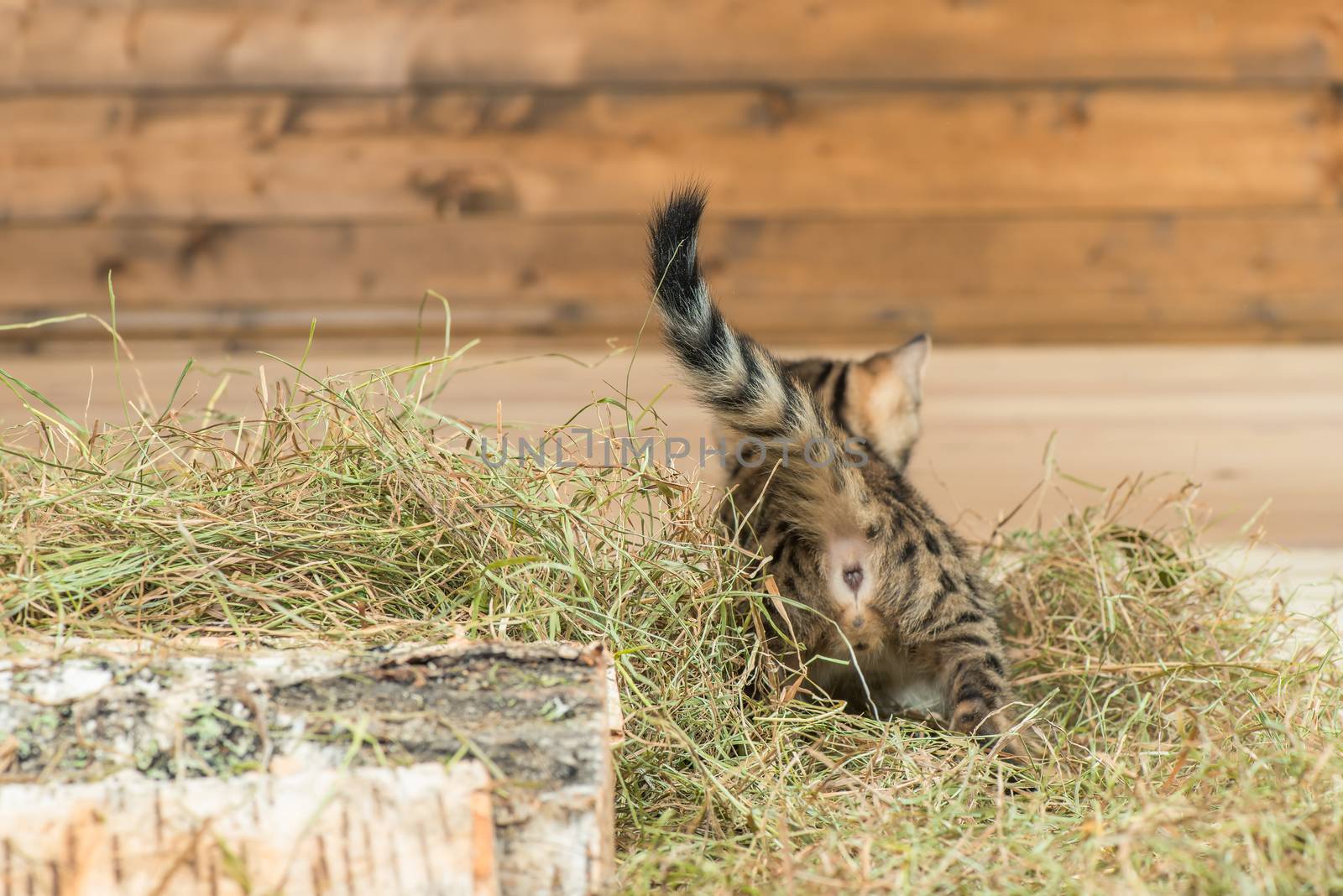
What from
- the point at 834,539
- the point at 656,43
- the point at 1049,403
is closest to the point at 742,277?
the point at 656,43

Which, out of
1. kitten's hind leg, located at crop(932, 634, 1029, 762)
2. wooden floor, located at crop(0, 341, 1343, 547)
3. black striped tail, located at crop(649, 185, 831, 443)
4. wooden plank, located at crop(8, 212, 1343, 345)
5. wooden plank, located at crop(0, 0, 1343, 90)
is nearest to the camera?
black striped tail, located at crop(649, 185, 831, 443)

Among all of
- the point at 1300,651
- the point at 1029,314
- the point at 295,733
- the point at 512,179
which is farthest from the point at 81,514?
the point at 1029,314

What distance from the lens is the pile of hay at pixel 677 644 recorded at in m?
1.22

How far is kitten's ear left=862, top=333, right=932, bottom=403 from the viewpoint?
208cm

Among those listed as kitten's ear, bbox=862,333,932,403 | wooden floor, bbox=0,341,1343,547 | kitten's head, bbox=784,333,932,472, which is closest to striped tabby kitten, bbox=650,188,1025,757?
kitten's head, bbox=784,333,932,472

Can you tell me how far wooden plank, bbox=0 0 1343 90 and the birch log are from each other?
8.82 feet

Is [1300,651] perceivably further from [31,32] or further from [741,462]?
[31,32]

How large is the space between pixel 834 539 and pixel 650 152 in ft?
7.17

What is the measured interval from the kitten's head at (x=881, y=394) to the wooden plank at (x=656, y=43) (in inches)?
68.0

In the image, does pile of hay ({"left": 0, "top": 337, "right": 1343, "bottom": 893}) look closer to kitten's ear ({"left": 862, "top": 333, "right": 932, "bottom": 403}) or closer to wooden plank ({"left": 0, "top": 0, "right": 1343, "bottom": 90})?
kitten's ear ({"left": 862, "top": 333, "right": 932, "bottom": 403})

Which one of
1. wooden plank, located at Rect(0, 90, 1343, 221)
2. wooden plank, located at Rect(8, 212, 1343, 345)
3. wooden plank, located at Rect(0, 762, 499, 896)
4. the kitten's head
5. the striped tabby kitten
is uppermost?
wooden plank, located at Rect(0, 90, 1343, 221)

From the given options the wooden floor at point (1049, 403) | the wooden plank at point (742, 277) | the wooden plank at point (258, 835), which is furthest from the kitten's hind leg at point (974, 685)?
the wooden plank at point (742, 277)

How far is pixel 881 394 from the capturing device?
6.73 feet

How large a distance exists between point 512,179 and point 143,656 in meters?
2.62
